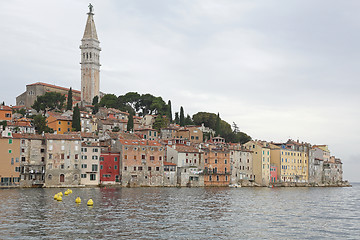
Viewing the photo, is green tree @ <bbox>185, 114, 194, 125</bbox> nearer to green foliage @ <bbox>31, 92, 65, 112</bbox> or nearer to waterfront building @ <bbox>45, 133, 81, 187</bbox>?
green foliage @ <bbox>31, 92, 65, 112</bbox>

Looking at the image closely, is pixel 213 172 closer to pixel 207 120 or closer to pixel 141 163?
pixel 141 163

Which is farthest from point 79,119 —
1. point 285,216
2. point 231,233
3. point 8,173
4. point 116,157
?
point 231,233

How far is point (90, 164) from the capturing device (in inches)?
2894

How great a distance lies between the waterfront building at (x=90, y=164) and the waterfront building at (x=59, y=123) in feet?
69.7

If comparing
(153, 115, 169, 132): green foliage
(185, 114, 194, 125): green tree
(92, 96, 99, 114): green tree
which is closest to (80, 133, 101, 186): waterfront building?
(153, 115, 169, 132): green foliage

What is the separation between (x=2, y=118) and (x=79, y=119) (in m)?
14.9

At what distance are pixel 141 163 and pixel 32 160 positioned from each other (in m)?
18.5

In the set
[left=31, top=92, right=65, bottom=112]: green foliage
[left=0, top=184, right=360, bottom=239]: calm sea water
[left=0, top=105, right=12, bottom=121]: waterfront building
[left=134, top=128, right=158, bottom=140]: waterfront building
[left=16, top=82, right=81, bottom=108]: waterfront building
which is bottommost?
[left=0, top=184, right=360, bottom=239]: calm sea water

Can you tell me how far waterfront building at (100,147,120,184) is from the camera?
75125 millimetres

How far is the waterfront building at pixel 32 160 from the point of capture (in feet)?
223

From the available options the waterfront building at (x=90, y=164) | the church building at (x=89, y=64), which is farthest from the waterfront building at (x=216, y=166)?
the church building at (x=89, y=64)

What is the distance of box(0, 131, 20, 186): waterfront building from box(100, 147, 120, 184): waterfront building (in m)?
13.7

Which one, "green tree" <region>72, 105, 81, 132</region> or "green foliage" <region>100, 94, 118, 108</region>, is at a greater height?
"green foliage" <region>100, 94, 118, 108</region>

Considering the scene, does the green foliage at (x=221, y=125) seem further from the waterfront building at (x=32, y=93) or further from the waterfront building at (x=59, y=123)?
the waterfront building at (x=59, y=123)
